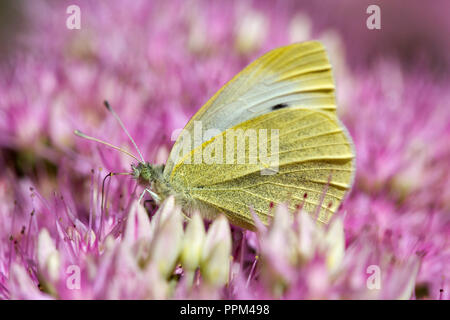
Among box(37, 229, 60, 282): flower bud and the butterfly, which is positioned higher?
the butterfly

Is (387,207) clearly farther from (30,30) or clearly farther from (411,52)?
(30,30)

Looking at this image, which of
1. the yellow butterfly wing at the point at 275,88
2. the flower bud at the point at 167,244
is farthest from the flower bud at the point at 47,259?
the yellow butterfly wing at the point at 275,88

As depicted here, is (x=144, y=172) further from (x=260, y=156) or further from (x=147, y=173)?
(x=260, y=156)
